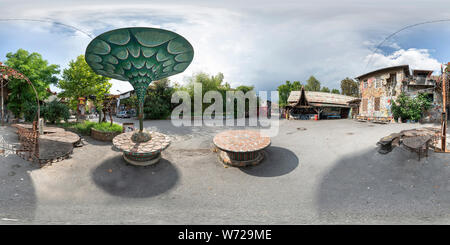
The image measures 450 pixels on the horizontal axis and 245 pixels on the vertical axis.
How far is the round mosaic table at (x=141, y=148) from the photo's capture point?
5276 millimetres

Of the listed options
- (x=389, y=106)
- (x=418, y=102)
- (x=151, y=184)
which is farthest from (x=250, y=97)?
(x=151, y=184)

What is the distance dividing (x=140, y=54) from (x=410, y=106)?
14.7m

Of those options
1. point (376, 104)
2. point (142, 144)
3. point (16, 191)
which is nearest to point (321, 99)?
point (376, 104)

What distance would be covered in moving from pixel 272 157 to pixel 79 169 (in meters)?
5.95

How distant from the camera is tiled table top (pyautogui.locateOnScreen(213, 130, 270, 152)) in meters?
5.52

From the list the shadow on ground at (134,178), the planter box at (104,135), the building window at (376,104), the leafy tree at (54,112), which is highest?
the building window at (376,104)

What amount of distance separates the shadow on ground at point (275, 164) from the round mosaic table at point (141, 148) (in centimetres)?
269

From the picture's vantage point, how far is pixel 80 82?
481 inches

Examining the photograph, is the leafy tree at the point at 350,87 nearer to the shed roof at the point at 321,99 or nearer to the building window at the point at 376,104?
the shed roof at the point at 321,99

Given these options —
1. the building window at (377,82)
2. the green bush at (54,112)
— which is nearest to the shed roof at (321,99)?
the building window at (377,82)

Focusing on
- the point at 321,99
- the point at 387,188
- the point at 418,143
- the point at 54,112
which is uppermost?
the point at 321,99

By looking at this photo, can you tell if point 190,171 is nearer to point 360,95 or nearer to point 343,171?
point 343,171

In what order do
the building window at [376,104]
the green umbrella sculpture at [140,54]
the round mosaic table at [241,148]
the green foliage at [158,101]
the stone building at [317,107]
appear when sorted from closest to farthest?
the green umbrella sculpture at [140,54]
the round mosaic table at [241,148]
the building window at [376,104]
the stone building at [317,107]
the green foliage at [158,101]

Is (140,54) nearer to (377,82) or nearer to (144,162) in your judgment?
(144,162)
